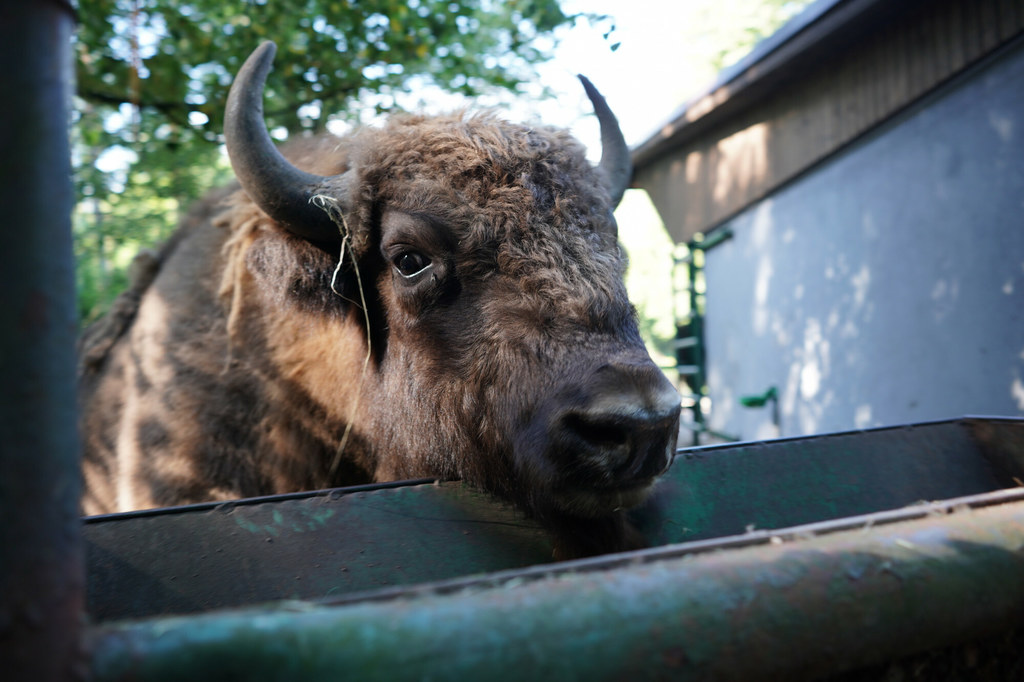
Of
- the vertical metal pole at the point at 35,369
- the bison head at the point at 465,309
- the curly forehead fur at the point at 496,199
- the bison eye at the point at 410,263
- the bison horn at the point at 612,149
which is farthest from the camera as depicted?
the bison horn at the point at 612,149

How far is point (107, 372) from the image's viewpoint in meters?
4.70

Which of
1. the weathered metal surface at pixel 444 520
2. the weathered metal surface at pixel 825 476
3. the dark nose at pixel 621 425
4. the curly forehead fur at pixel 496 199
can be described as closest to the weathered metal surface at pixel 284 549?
the weathered metal surface at pixel 444 520

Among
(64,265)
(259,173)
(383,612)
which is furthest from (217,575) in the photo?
(259,173)

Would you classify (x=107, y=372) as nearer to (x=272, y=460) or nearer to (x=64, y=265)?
(x=272, y=460)

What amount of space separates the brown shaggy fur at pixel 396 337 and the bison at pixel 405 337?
0.01 m

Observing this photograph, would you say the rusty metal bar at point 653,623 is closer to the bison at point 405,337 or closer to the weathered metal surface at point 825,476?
the bison at point 405,337

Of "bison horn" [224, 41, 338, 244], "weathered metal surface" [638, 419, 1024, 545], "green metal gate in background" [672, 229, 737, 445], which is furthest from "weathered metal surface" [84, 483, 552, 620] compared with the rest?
"green metal gate in background" [672, 229, 737, 445]

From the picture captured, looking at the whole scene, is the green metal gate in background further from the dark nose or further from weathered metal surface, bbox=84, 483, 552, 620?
weathered metal surface, bbox=84, 483, 552, 620

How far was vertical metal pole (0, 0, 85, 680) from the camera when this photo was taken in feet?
2.41

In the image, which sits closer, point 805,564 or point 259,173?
point 805,564

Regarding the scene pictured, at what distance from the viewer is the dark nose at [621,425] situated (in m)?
2.15

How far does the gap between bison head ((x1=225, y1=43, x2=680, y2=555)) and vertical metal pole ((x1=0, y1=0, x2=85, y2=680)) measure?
5.38 ft

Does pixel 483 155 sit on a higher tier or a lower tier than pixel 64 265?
higher

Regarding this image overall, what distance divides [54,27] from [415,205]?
2.21 m
